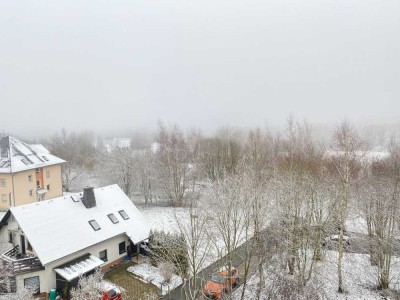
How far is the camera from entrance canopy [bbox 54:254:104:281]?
20156 millimetres

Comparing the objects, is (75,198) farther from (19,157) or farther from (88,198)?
(19,157)

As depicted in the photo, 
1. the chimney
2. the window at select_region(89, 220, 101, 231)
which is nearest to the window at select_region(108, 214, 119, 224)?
the window at select_region(89, 220, 101, 231)

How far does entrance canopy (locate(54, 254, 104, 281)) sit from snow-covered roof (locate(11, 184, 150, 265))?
0.83 meters

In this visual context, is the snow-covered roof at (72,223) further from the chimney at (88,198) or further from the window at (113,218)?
the chimney at (88,198)

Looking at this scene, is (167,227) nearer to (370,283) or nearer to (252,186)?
(252,186)

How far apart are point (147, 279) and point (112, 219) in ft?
20.3

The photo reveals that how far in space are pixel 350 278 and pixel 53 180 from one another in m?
41.5

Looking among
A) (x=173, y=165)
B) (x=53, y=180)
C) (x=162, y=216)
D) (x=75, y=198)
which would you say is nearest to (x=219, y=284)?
(x=75, y=198)

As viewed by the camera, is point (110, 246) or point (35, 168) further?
point (35, 168)

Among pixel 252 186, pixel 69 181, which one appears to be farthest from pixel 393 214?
pixel 69 181

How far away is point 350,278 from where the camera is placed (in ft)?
74.6

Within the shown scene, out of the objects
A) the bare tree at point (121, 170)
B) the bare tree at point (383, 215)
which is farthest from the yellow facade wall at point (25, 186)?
the bare tree at point (383, 215)

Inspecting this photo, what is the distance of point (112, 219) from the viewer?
25938 millimetres

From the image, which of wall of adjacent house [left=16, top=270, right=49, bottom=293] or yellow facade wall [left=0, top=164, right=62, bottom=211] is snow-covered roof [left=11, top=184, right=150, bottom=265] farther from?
yellow facade wall [left=0, top=164, right=62, bottom=211]
